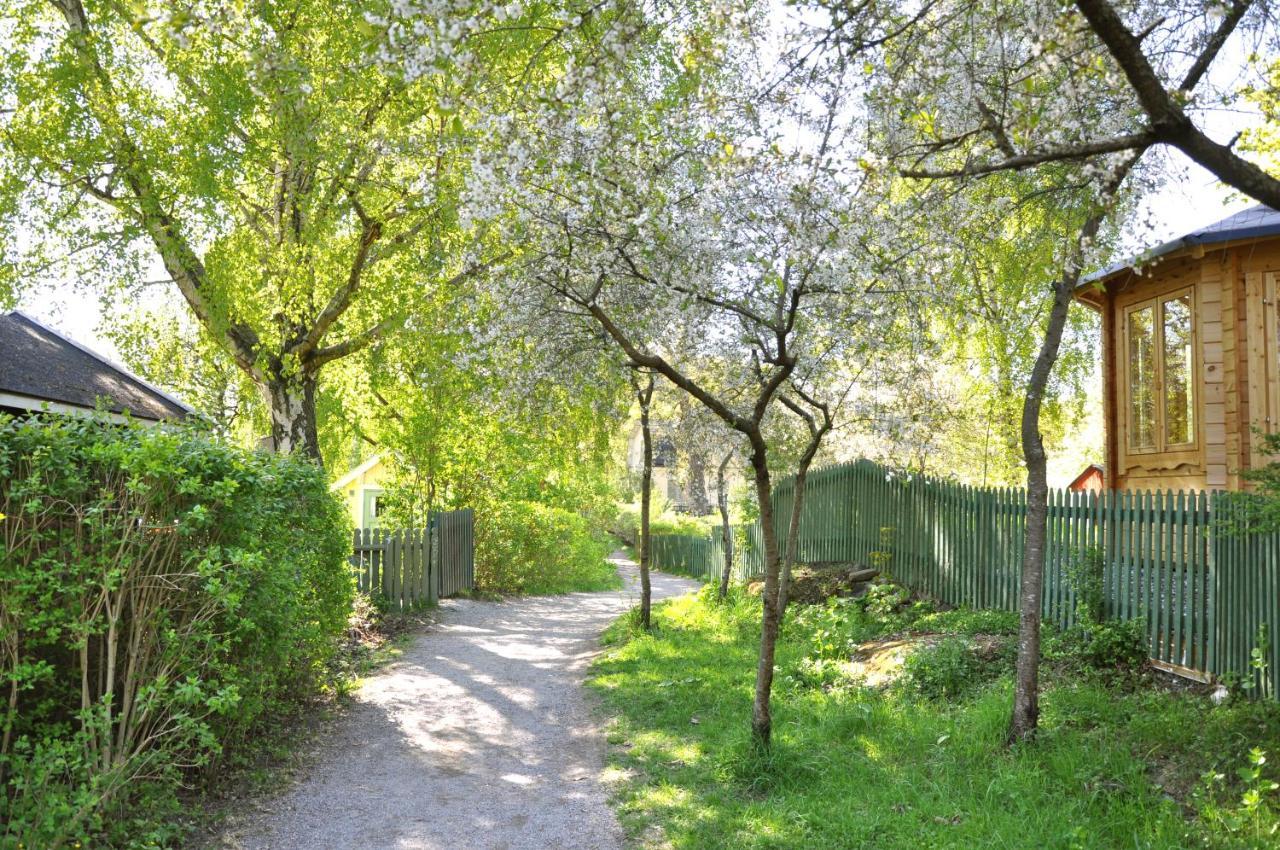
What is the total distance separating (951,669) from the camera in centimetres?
766

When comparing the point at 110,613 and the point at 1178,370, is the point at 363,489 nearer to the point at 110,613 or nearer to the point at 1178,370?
the point at 1178,370

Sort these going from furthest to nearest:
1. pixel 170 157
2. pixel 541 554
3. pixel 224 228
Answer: pixel 541 554 → pixel 224 228 → pixel 170 157

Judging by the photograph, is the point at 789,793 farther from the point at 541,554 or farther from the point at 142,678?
the point at 541,554

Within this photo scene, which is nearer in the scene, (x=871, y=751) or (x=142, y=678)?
(x=142, y=678)

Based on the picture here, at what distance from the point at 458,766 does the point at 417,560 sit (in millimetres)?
7870

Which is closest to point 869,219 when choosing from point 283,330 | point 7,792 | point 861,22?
point 861,22

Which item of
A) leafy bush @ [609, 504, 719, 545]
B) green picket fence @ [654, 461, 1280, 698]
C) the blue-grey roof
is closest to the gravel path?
green picket fence @ [654, 461, 1280, 698]

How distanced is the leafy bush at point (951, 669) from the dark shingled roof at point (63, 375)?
8030mm

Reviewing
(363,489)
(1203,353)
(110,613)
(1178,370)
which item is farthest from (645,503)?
(363,489)

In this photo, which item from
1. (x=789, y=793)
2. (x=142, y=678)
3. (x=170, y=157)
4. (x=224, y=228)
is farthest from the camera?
(x=224, y=228)

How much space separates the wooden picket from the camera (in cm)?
1339

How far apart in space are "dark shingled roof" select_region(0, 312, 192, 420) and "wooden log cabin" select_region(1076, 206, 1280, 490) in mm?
11149

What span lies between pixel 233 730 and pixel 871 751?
4.41m

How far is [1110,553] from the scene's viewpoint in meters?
8.22
